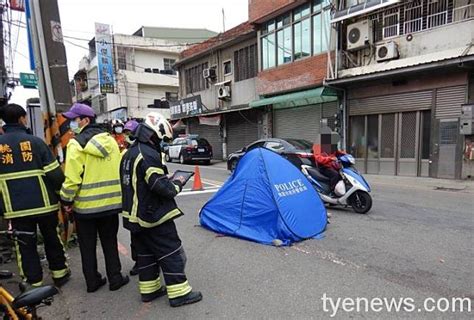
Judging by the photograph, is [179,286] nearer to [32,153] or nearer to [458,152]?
[32,153]

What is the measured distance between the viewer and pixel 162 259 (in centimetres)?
340

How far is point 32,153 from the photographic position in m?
3.59

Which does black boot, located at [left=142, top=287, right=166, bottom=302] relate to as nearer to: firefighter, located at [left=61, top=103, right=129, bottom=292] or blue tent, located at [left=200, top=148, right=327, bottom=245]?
firefighter, located at [left=61, top=103, right=129, bottom=292]

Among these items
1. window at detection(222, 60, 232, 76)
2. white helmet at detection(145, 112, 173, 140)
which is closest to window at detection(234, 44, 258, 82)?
window at detection(222, 60, 232, 76)

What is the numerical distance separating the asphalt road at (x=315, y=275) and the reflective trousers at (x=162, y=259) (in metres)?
0.19

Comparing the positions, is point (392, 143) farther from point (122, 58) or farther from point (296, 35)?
point (122, 58)

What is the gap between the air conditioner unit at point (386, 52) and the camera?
12.5 meters

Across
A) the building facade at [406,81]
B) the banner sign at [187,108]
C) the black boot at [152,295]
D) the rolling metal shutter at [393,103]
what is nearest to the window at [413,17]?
the building facade at [406,81]

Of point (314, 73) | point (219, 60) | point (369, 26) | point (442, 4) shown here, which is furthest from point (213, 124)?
point (442, 4)

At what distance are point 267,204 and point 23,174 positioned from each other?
304 cm

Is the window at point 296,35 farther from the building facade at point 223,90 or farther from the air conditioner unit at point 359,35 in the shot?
the building facade at point 223,90

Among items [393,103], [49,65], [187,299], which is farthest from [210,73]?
[187,299]

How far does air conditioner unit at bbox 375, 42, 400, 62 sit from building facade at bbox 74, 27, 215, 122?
24.8 m

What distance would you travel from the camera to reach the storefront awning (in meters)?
14.6
